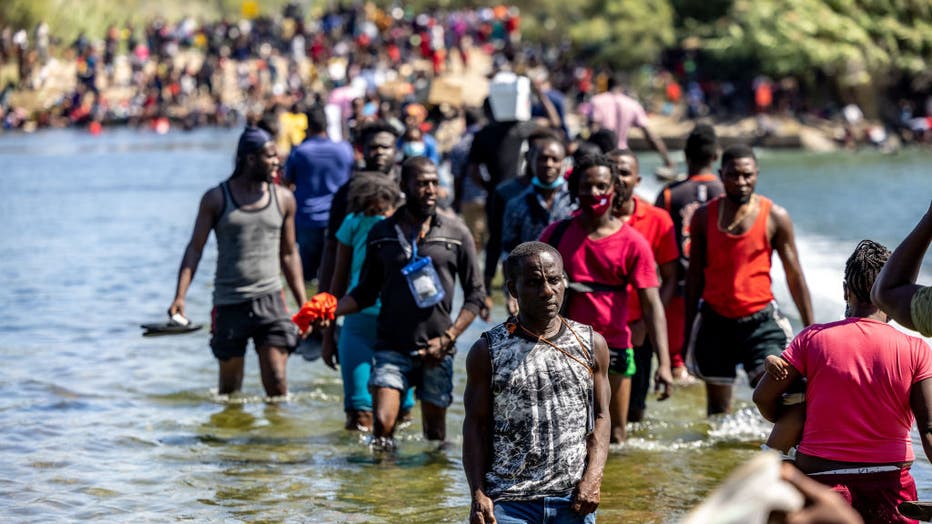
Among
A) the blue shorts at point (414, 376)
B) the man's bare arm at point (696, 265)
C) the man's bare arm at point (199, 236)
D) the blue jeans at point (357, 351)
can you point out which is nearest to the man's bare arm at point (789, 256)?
the man's bare arm at point (696, 265)

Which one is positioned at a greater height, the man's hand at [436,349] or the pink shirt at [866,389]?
the pink shirt at [866,389]

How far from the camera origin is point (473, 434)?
5.14 meters

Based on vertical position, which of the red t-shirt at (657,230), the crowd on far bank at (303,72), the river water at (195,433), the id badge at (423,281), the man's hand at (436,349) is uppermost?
the crowd on far bank at (303,72)

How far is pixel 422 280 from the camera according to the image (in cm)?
757

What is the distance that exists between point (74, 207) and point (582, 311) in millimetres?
22527

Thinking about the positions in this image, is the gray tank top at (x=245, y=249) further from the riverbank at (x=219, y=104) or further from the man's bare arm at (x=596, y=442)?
the riverbank at (x=219, y=104)

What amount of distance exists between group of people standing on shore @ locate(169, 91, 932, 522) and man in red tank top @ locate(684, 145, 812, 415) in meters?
0.01

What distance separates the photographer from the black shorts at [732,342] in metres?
8.18

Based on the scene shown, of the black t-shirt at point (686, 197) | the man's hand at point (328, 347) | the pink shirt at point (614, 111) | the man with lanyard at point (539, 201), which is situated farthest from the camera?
the pink shirt at point (614, 111)

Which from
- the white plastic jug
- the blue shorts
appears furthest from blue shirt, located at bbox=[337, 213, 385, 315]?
the white plastic jug

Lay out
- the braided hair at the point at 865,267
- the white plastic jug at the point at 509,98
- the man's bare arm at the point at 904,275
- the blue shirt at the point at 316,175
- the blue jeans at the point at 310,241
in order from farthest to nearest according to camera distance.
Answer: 1. the white plastic jug at the point at 509,98
2. the blue jeans at the point at 310,241
3. the blue shirt at the point at 316,175
4. the braided hair at the point at 865,267
5. the man's bare arm at the point at 904,275

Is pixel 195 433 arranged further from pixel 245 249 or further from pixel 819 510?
pixel 819 510

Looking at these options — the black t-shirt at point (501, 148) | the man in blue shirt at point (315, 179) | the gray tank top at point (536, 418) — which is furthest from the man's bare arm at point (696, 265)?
the man in blue shirt at point (315, 179)

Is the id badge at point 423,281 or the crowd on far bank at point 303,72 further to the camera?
the crowd on far bank at point 303,72
